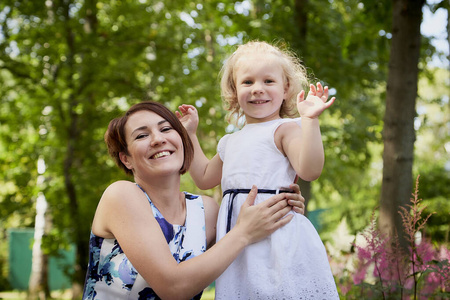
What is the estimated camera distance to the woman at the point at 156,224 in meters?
2.00

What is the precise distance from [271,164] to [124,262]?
812mm

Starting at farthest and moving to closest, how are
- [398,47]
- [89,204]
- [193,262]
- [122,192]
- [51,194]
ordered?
[51,194] < [89,204] < [398,47] < [122,192] < [193,262]

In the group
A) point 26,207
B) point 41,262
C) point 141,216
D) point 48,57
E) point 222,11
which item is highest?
point 222,11

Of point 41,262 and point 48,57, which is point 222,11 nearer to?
point 48,57

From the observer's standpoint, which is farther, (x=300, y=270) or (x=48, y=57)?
(x=48, y=57)

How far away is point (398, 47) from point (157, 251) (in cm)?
263

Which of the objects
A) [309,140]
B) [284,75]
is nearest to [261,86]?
[284,75]

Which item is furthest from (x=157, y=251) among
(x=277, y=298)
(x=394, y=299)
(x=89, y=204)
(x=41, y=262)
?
(x=41, y=262)

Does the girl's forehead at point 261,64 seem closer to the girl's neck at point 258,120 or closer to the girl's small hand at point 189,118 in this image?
the girl's neck at point 258,120

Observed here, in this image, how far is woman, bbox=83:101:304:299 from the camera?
6.57ft

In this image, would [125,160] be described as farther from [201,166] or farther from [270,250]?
[270,250]

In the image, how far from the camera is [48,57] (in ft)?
25.8

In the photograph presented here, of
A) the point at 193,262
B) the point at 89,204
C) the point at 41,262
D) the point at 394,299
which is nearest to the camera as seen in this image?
the point at 193,262

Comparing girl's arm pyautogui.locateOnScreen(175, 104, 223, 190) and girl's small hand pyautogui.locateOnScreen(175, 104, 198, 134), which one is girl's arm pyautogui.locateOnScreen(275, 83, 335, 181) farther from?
girl's small hand pyautogui.locateOnScreen(175, 104, 198, 134)
